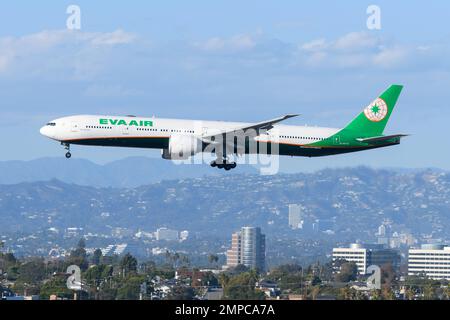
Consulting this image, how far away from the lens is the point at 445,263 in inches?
7421

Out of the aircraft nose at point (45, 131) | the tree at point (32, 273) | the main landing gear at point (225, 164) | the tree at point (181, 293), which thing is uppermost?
the aircraft nose at point (45, 131)

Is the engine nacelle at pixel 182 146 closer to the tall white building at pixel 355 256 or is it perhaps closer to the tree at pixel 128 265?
the tree at pixel 128 265

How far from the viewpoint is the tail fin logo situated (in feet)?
Answer: 287

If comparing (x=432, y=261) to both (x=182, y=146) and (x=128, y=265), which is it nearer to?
(x=128, y=265)

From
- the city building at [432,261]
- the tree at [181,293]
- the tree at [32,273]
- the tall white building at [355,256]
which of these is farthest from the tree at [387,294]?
the city building at [432,261]

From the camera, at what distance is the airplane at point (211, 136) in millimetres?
75000

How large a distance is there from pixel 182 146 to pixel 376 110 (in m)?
21.1

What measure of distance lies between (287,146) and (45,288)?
1114 inches

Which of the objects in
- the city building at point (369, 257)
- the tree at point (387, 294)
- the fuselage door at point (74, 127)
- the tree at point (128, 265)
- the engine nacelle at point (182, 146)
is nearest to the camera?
the engine nacelle at point (182, 146)

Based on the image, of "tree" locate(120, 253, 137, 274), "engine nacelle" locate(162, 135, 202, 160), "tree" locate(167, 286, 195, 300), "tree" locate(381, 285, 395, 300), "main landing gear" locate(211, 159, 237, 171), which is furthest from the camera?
"tree" locate(120, 253, 137, 274)

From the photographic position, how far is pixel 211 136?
77250 mm

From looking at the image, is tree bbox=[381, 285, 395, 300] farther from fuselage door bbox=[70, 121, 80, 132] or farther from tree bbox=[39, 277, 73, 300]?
fuselage door bbox=[70, 121, 80, 132]

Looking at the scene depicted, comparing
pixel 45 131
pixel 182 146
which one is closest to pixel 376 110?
pixel 182 146

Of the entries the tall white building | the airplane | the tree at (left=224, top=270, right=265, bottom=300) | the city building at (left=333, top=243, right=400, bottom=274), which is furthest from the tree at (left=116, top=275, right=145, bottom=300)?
the city building at (left=333, top=243, right=400, bottom=274)
